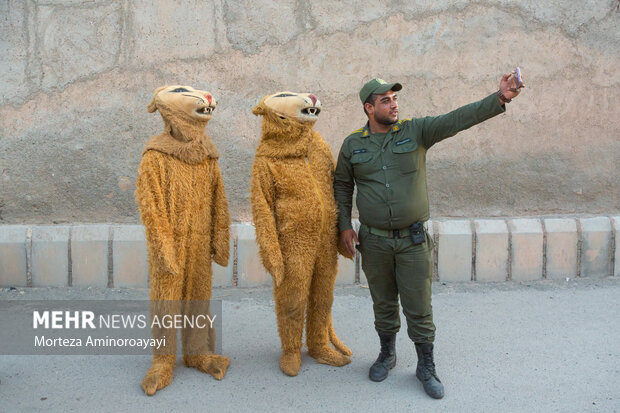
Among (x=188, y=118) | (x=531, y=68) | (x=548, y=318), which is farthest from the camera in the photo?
(x=531, y=68)

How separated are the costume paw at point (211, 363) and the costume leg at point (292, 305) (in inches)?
14.1

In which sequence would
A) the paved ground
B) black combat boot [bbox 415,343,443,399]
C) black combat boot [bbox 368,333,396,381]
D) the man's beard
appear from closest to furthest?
the paved ground
black combat boot [bbox 415,343,443,399]
the man's beard
black combat boot [bbox 368,333,396,381]

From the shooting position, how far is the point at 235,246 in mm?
4781

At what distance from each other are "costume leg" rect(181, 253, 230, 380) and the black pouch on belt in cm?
125

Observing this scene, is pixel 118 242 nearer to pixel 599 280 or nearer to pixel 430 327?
pixel 430 327

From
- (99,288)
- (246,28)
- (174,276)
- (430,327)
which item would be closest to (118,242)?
(99,288)

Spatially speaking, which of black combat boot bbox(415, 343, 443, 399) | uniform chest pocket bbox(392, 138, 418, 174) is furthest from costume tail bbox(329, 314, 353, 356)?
uniform chest pocket bbox(392, 138, 418, 174)

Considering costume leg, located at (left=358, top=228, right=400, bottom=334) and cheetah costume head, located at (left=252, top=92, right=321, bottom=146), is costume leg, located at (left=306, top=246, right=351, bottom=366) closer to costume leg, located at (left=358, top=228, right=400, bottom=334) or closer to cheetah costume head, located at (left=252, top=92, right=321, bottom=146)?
costume leg, located at (left=358, top=228, right=400, bottom=334)

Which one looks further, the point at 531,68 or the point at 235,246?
the point at 531,68

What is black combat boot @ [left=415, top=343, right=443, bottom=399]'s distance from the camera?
3.16 metres

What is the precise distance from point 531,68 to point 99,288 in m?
4.27

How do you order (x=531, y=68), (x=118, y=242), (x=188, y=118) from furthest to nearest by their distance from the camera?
(x=531, y=68) < (x=118, y=242) < (x=188, y=118)

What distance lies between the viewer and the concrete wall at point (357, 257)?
186 inches

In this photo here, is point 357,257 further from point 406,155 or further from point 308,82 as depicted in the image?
point 406,155
